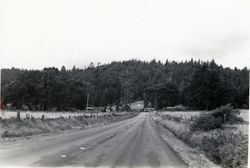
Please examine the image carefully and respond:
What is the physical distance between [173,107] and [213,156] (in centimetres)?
936

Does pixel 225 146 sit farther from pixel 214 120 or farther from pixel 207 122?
pixel 207 122

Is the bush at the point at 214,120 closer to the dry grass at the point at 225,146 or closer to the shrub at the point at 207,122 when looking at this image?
the shrub at the point at 207,122

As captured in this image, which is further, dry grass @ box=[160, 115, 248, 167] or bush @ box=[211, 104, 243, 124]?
bush @ box=[211, 104, 243, 124]

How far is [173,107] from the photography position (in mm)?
31125

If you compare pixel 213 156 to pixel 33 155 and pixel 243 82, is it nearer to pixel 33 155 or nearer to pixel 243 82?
pixel 243 82

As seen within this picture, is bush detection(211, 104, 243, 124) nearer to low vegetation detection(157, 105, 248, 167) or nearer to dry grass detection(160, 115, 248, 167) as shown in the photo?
low vegetation detection(157, 105, 248, 167)

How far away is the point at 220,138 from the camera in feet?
72.7

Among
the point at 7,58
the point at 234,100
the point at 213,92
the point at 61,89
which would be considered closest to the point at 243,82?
the point at 234,100

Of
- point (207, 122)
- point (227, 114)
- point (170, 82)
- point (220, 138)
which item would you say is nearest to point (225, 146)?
point (220, 138)

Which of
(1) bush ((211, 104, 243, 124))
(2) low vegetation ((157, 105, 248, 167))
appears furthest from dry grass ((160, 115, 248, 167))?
(1) bush ((211, 104, 243, 124))

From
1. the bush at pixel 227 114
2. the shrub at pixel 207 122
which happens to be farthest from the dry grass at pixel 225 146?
the bush at pixel 227 114

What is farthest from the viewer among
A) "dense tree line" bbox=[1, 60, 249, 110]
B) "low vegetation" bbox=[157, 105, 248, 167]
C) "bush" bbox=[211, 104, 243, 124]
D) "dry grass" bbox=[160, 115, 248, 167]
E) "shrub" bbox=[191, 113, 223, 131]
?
"shrub" bbox=[191, 113, 223, 131]

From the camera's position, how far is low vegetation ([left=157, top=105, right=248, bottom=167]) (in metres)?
17.6

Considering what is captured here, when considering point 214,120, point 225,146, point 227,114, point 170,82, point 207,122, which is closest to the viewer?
point 225,146
